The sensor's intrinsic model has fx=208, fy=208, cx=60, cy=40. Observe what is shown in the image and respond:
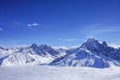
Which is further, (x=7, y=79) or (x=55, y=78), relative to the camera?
(x=55, y=78)

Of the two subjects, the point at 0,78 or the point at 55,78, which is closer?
the point at 0,78

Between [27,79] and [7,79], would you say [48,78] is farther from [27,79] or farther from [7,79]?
[7,79]

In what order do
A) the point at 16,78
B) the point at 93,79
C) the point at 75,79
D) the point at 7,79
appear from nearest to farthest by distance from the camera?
the point at 7,79 → the point at 16,78 → the point at 75,79 → the point at 93,79

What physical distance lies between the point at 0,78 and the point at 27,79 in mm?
13801

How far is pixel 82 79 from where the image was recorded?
127 m

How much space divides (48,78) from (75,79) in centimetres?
1701

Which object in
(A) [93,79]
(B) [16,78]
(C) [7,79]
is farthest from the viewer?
(A) [93,79]

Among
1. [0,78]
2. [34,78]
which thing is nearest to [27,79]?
[34,78]

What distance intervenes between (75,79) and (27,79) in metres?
29.1

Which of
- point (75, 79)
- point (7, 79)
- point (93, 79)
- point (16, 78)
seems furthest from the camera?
point (93, 79)

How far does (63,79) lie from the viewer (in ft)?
385

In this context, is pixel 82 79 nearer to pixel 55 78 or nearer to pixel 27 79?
pixel 55 78

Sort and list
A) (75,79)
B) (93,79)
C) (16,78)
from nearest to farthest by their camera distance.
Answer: (16,78), (75,79), (93,79)

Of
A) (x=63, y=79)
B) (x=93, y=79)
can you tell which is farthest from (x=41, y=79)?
(x=93, y=79)
